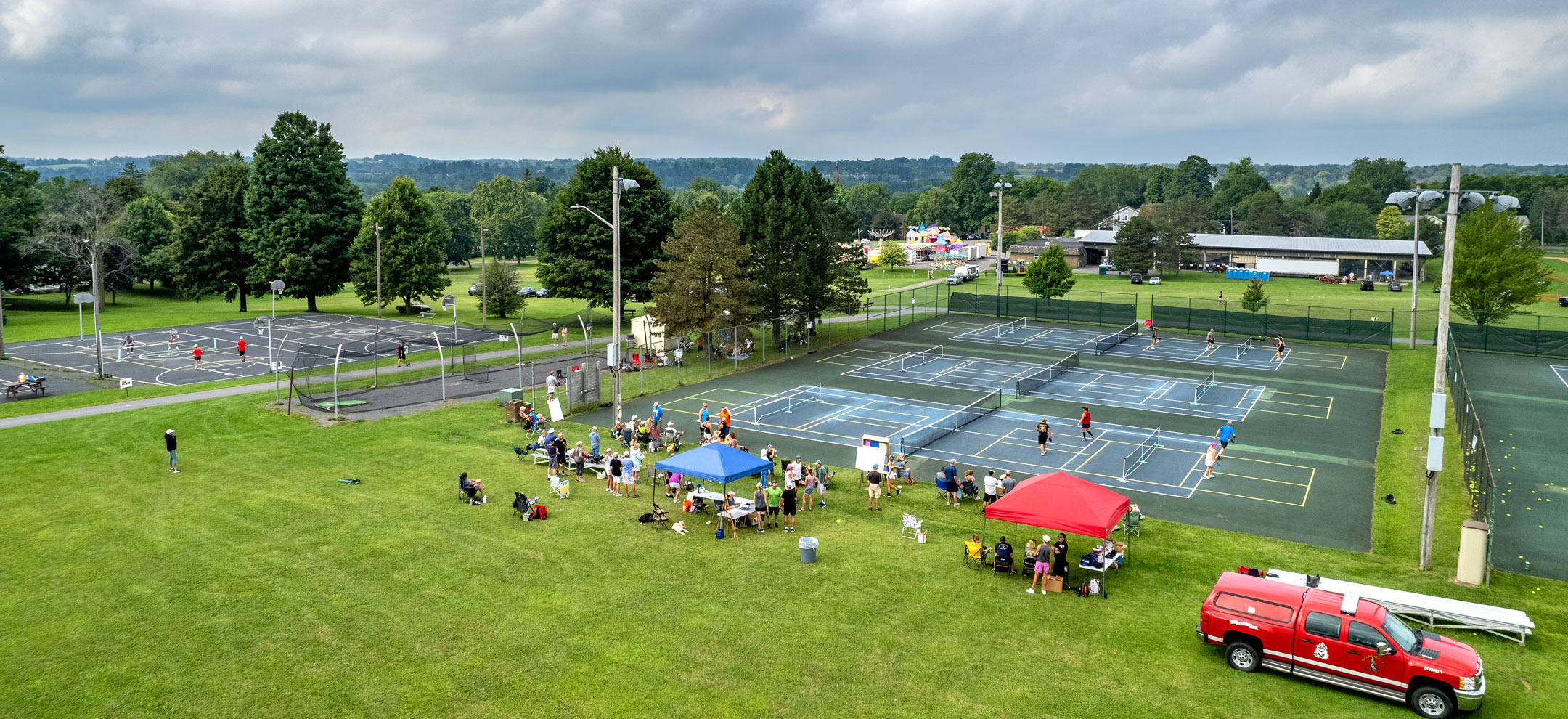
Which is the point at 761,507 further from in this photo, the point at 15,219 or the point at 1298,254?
the point at 1298,254

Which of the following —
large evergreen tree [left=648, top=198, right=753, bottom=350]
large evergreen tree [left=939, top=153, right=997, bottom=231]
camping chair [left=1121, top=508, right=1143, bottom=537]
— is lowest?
camping chair [left=1121, top=508, right=1143, bottom=537]

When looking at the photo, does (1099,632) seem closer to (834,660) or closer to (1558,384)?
(834,660)

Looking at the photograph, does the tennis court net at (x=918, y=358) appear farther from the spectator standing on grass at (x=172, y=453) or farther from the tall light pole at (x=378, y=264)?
the tall light pole at (x=378, y=264)

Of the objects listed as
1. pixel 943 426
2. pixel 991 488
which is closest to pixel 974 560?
pixel 991 488

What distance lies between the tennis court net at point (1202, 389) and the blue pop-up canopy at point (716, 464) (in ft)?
81.2

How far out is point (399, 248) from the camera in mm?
72812

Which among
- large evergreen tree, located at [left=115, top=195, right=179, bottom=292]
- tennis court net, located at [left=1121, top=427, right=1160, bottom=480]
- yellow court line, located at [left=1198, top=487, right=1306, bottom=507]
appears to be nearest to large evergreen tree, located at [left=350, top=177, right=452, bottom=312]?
large evergreen tree, located at [left=115, top=195, right=179, bottom=292]

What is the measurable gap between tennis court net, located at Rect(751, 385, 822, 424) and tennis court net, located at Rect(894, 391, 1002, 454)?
6.12 metres

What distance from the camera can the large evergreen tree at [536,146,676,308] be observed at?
63625 millimetres

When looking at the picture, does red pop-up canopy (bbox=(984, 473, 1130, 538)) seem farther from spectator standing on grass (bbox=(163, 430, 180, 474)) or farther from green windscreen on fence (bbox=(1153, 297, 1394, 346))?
green windscreen on fence (bbox=(1153, 297, 1394, 346))

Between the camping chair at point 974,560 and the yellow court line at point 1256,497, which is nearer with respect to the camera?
the camping chair at point 974,560

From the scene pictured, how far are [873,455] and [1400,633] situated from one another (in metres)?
14.6

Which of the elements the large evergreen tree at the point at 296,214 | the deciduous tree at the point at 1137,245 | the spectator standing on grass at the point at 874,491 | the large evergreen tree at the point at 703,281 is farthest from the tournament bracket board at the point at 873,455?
the deciduous tree at the point at 1137,245

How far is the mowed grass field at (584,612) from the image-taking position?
50.3ft
